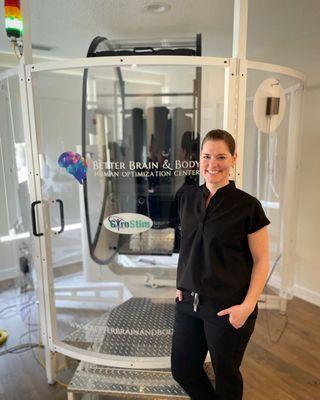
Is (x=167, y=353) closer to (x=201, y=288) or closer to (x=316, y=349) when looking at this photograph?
(x=201, y=288)

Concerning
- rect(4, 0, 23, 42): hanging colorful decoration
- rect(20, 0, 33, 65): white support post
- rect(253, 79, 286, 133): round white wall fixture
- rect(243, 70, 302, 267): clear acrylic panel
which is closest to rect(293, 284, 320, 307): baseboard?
rect(243, 70, 302, 267): clear acrylic panel

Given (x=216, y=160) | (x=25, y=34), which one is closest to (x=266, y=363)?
(x=216, y=160)

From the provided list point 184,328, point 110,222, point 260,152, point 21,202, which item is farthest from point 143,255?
point 260,152

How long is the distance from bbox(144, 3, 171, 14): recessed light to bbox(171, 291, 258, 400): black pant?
1815 millimetres

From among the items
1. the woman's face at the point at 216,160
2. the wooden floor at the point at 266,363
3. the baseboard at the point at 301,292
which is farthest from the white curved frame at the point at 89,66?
the baseboard at the point at 301,292

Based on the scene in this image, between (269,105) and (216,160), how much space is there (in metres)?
0.94

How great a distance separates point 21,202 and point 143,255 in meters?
0.98

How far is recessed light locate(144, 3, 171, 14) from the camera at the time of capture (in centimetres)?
203

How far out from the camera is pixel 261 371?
6.32 feet

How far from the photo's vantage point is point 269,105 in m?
1.86

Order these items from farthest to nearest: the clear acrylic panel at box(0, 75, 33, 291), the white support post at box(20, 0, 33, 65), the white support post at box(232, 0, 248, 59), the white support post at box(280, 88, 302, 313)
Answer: the white support post at box(280, 88, 302, 313)
the clear acrylic panel at box(0, 75, 33, 291)
the white support post at box(20, 0, 33, 65)
the white support post at box(232, 0, 248, 59)

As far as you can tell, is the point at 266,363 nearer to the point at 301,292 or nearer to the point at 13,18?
the point at 301,292

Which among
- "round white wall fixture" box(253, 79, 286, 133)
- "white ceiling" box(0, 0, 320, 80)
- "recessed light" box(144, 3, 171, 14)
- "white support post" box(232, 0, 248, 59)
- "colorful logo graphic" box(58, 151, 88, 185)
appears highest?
"recessed light" box(144, 3, 171, 14)

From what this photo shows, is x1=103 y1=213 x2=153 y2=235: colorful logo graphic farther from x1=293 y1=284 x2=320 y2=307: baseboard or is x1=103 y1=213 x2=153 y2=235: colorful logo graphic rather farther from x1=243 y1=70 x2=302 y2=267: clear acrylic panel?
x1=293 y1=284 x2=320 y2=307: baseboard
